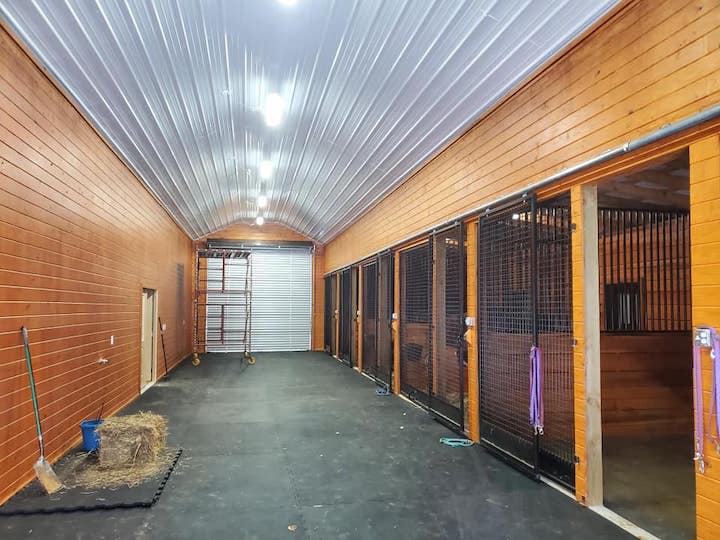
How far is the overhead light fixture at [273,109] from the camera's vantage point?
539 centimetres

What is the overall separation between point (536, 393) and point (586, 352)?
61 centimetres

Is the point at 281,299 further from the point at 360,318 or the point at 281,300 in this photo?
the point at 360,318

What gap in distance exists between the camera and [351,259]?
36.9 feet

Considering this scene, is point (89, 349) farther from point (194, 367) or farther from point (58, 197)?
point (194, 367)

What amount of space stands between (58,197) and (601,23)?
187 inches

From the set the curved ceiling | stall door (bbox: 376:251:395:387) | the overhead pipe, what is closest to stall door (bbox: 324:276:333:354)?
stall door (bbox: 376:251:395:387)

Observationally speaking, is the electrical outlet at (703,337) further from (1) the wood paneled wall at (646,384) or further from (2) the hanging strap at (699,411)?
(1) the wood paneled wall at (646,384)

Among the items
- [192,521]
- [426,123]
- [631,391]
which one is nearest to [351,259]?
[426,123]

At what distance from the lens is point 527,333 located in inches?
162

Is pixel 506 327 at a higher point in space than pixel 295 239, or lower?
lower

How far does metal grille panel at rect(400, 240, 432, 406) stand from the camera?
6.40 m

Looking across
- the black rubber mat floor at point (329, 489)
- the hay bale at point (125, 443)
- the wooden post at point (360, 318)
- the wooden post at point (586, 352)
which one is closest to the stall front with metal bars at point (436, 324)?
the black rubber mat floor at point (329, 489)

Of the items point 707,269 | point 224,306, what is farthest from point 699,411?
point 224,306

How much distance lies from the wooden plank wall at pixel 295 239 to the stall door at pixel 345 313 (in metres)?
2.61
